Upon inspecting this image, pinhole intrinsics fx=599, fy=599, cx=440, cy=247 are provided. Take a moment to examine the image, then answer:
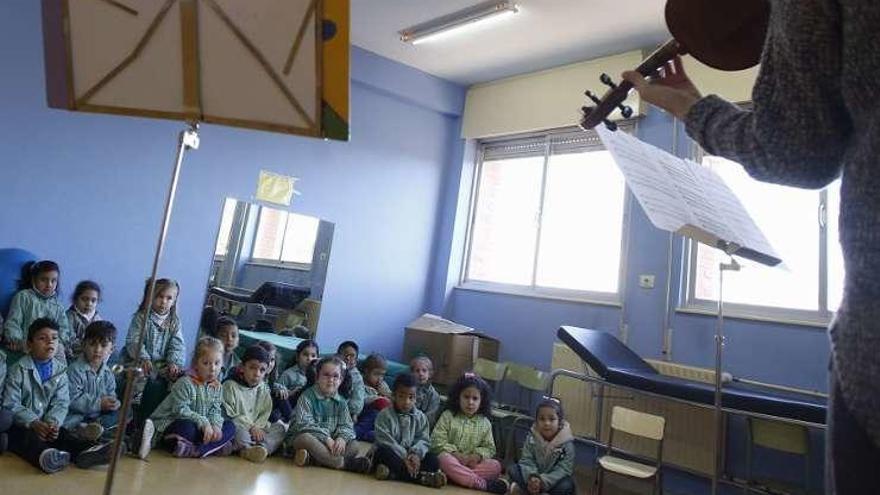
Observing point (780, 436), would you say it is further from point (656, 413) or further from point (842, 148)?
point (842, 148)

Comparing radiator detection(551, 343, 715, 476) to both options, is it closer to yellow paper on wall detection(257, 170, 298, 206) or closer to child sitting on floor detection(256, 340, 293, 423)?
child sitting on floor detection(256, 340, 293, 423)

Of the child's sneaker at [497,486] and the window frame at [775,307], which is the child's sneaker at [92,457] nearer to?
the child's sneaker at [497,486]

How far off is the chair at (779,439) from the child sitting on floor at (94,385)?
3.13m

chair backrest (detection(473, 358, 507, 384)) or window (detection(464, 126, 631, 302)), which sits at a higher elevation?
window (detection(464, 126, 631, 302))

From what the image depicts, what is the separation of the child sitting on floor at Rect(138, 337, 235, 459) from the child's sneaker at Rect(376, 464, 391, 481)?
2.43ft

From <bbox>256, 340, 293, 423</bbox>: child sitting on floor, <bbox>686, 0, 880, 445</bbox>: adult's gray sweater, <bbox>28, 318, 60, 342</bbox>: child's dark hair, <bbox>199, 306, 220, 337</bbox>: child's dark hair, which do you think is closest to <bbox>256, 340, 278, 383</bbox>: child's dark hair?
<bbox>256, 340, 293, 423</bbox>: child sitting on floor

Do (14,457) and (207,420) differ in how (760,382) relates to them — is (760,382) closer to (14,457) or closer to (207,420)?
(207,420)

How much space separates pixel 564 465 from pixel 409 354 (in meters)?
1.96

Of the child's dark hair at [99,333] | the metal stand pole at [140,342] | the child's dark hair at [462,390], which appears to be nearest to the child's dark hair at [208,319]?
the child's dark hair at [99,333]

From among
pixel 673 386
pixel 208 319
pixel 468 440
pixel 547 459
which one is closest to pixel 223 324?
pixel 208 319

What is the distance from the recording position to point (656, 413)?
3486 millimetres

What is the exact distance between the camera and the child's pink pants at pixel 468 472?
10.1 feet

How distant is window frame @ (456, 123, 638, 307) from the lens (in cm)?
423

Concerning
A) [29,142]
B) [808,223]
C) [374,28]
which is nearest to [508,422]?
[808,223]
